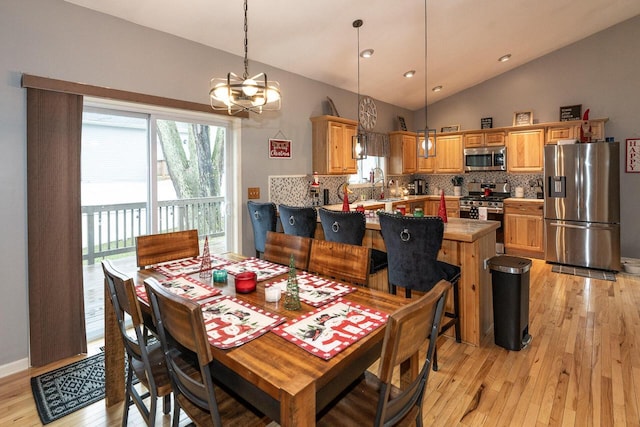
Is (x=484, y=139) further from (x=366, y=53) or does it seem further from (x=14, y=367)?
(x=14, y=367)

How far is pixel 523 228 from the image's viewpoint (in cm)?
569

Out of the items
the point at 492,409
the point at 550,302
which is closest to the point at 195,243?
the point at 492,409

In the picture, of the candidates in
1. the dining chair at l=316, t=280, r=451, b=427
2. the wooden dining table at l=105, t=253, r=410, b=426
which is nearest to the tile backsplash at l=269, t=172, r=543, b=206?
the wooden dining table at l=105, t=253, r=410, b=426

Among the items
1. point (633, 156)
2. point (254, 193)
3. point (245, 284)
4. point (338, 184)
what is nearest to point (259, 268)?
point (245, 284)

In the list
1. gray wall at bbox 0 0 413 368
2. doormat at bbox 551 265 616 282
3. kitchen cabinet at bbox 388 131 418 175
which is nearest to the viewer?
gray wall at bbox 0 0 413 368

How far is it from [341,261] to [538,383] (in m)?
1.62

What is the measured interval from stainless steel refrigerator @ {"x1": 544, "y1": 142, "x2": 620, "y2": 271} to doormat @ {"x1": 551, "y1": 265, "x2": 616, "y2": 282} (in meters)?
0.08

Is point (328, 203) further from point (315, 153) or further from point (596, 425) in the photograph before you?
point (596, 425)

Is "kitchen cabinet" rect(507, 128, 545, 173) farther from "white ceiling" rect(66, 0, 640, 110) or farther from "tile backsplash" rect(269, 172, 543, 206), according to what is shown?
"white ceiling" rect(66, 0, 640, 110)

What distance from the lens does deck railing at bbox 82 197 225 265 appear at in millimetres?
3154

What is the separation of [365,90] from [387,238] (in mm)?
3827

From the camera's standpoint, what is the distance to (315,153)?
493 centimetres

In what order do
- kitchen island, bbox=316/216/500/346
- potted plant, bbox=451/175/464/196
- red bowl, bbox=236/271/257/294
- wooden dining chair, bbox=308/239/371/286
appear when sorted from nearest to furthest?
red bowl, bbox=236/271/257/294 < wooden dining chair, bbox=308/239/371/286 < kitchen island, bbox=316/216/500/346 < potted plant, bbox=451/175/464/196

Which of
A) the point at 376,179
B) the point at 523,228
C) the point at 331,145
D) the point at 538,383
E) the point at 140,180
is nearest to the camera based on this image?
the point at 538,383
